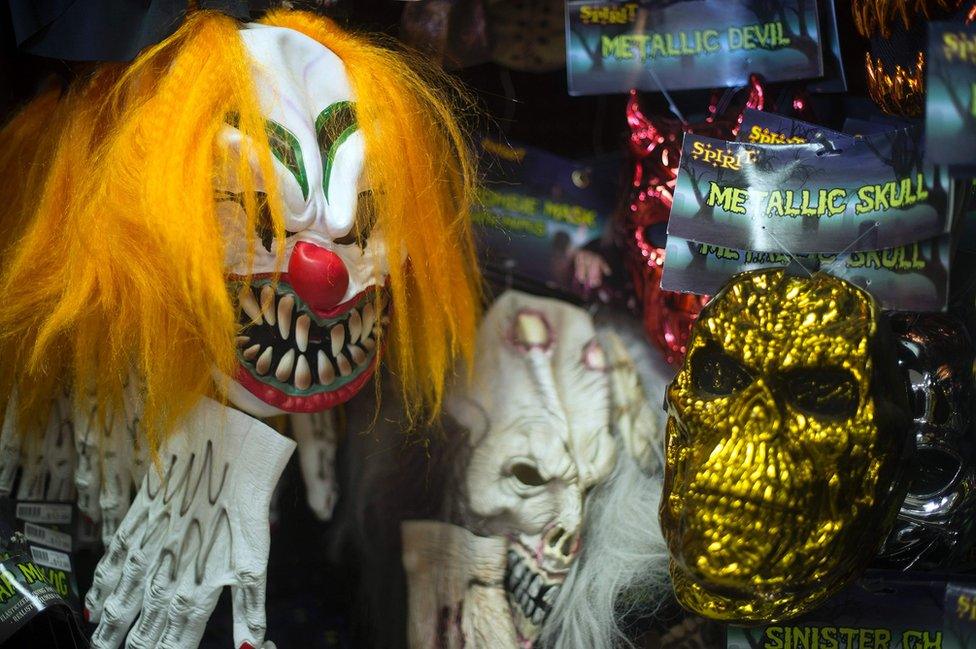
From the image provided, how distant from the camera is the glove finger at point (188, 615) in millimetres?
1051

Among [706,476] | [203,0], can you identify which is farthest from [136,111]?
[706,476]

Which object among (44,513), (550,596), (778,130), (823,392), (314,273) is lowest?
(550,596)

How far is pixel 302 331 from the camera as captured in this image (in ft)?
3.31

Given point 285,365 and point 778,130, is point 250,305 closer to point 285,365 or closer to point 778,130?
point 285,365

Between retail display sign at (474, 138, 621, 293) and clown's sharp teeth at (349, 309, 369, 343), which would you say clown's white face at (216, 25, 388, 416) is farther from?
retail display sign at (474, 138, 621, 293)

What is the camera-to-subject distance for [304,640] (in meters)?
1.10

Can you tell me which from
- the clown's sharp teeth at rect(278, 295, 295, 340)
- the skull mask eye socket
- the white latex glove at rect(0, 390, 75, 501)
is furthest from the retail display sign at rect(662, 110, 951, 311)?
the white latex glove at rect(0, 390, 75, 501)

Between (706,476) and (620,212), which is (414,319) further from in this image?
(706,476)

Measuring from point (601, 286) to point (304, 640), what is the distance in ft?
1.52

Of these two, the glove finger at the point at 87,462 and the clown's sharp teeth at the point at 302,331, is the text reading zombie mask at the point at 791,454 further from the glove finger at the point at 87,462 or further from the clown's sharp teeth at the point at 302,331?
the glove finger at the point at 87,462

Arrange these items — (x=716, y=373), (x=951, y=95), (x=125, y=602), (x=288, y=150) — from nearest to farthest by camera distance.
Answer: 1. (x=951, y=95)
2. (x=716, y=373)
3. (x=288, y=150)
4. (x=125, y=602)

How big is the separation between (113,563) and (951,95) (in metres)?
0.87

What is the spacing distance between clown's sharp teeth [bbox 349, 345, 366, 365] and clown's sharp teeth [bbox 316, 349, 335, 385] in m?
0.02

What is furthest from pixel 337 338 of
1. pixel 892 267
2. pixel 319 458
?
pixel 892 267
